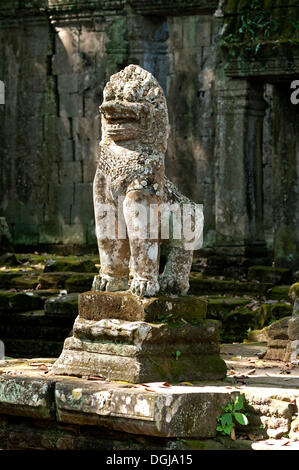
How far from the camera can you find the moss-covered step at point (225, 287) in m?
14.6

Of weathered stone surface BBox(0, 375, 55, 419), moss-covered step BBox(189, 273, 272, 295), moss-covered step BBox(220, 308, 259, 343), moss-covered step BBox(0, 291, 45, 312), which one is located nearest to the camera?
weathered stone surface BBox(0, 375, 55, 419)

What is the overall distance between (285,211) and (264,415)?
743cm

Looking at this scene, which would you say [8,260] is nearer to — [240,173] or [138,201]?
[240,173]

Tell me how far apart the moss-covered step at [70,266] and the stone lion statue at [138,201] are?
6.73 meters

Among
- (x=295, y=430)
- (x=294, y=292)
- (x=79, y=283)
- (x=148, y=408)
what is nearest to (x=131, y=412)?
(x=148, y=408)

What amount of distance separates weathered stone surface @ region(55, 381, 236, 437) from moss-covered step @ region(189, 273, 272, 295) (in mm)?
6237

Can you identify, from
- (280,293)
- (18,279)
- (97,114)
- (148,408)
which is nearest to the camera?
(148,408)

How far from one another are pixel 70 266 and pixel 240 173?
2.51 meters

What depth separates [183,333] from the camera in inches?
343

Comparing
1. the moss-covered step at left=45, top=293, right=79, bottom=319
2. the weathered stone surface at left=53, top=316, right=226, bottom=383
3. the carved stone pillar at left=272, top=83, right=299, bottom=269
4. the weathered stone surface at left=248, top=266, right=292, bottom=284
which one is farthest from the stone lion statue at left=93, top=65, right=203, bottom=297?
the carved stone pillar at left=272, top=83, right=299, bottom=269

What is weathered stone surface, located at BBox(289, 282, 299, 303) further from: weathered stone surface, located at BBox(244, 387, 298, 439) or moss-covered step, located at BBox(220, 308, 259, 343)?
weathered stone surface, located at BBox(244, 387, 298, 439)

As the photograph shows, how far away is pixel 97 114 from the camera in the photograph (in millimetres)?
18516

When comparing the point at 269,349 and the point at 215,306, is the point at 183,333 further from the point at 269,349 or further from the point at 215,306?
the point at 215,306

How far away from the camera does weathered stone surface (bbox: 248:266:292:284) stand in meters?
14.7
